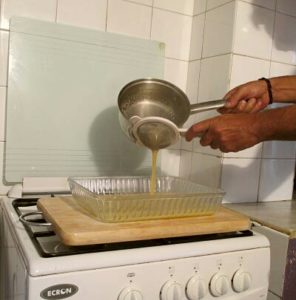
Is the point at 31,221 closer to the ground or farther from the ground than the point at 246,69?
closer to the ground

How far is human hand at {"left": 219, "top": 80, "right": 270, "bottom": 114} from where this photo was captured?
90cm

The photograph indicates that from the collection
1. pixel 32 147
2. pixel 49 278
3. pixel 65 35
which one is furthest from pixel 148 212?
pixel 65 35

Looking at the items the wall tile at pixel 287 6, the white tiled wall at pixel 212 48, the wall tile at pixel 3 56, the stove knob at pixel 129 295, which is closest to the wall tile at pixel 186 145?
the white tiled wall at pixel 212 48

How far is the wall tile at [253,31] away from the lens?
103 centimetres

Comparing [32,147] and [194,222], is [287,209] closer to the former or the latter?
[194,222]

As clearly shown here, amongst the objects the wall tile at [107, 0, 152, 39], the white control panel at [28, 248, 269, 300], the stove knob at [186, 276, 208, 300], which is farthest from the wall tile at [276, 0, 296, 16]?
the stove knob at [186, 276, 208, 300]

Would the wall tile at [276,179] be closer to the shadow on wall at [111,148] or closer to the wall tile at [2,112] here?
the shadow on wall at [111,148]

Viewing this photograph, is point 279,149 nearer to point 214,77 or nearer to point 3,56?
point 214,77

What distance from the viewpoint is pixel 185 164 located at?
121 cm

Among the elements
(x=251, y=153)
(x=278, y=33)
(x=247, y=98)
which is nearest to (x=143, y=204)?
(x=247, y=98)

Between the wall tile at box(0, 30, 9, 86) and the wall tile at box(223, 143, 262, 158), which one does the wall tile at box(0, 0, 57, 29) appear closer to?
the wall tile at box(0, 30, 9, 86)

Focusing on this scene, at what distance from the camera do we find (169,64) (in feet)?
3.88

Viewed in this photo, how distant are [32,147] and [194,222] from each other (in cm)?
52

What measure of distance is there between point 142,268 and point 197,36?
83 cm
